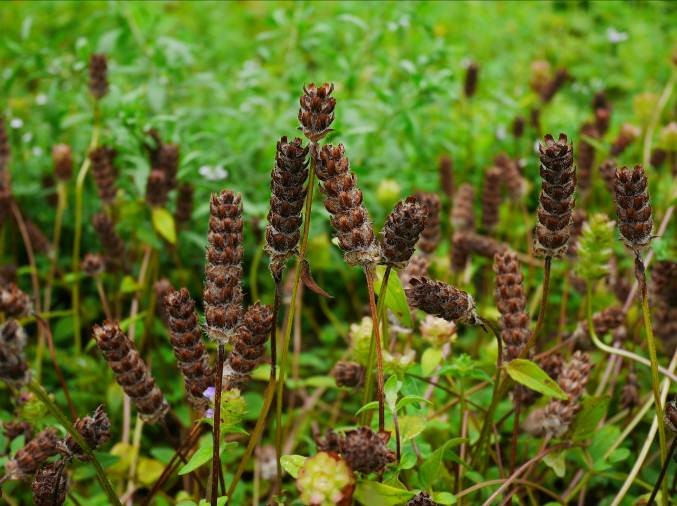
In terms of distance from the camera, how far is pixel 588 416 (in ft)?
5.01

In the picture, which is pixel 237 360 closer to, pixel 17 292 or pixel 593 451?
pixel 17 292

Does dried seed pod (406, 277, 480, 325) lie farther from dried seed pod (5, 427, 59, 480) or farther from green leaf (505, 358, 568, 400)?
dried seed pod (5, 427, 59, 480)

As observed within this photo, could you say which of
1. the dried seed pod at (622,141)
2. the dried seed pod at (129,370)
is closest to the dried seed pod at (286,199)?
the dried seed pod at (129,370)

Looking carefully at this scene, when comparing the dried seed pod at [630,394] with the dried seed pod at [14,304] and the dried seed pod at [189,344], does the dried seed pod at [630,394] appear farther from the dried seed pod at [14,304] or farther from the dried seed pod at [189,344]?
the dried seed pod at [14,304]

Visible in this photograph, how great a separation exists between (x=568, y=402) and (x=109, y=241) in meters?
1.31

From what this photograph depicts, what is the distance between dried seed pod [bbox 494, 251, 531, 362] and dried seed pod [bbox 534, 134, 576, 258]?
0.18 m

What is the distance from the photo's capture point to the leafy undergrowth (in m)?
1.21

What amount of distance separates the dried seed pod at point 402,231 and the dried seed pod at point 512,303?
32cm

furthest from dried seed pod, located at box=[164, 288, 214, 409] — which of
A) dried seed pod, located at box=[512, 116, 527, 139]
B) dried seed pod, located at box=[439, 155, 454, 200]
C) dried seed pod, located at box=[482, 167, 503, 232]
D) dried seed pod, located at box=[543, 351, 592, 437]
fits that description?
dried seed pod, located at box=[512, 116, 527, 139]

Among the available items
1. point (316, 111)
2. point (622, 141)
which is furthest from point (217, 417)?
point (622, 141)

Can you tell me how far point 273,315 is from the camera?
1290 millimetres

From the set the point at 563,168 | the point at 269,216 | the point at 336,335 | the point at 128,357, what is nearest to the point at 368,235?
the point at 269,216

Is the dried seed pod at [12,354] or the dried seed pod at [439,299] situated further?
the dried seed pod at [439,299]

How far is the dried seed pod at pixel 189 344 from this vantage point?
122cm
